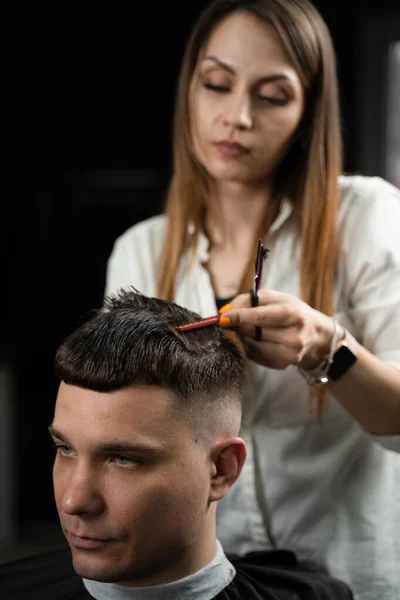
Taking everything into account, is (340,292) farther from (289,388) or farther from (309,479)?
(309,479)

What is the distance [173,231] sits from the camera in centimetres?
206

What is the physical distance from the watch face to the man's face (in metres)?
0.37

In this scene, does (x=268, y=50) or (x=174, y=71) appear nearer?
(x=268, y=50)

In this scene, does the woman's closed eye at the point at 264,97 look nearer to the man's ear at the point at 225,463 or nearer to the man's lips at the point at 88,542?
the man's ear at the point at 225,463

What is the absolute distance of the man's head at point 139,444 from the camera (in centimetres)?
135

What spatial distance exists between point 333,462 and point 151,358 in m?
0.66

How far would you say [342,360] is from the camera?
1.62 meters

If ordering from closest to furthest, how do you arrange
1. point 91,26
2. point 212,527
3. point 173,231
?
point 212,527
point 173,231
point 91,26

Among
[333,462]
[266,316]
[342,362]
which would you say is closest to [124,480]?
[266,316]

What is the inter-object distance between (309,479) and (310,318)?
18.5 inches

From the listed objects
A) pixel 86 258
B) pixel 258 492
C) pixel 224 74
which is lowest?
pixel 86 258

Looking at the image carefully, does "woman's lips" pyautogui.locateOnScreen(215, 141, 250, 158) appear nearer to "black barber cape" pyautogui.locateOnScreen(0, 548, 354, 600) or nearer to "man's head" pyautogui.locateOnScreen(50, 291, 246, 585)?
"man's head" pyautogui.locateOnScreen(50, 291, 246, 585)

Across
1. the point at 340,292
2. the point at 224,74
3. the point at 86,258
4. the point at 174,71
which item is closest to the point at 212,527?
the point at 340,292

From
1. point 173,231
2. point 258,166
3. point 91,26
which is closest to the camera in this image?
point 258,166
